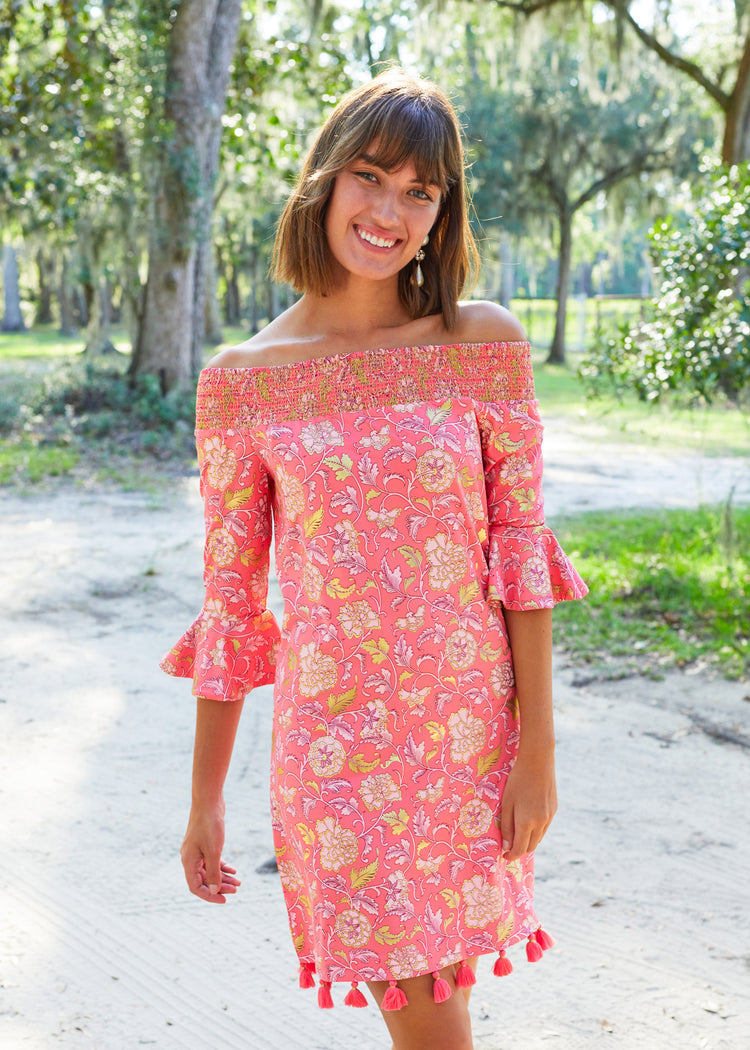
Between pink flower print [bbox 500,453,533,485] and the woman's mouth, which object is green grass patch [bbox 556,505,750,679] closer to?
pink flower print [bbox 500,453,533,485]

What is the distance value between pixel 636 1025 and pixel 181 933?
4.05ft

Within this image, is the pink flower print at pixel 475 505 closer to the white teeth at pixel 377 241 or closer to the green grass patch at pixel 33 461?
the white teeth at pixel 377 241

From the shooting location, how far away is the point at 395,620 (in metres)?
1.68

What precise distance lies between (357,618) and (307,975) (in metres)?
0.61

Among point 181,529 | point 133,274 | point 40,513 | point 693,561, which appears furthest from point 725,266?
point 133,274

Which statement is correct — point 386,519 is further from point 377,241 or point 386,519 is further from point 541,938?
point 541,938

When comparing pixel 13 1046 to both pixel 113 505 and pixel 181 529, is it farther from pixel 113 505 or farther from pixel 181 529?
pixel 113 505

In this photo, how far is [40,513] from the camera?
8422 mm

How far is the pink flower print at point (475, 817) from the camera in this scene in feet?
5.66

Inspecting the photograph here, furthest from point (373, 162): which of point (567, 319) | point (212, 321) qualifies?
point (567, 319)

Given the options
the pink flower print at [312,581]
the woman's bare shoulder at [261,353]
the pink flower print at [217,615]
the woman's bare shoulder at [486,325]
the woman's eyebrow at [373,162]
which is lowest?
the pink flower print at [217,615]

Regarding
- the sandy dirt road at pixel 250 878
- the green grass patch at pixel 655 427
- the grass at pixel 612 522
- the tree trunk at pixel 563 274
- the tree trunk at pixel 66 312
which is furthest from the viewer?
the tree trunk at pixel 66 312

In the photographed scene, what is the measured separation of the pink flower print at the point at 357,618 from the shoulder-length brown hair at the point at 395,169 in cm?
49

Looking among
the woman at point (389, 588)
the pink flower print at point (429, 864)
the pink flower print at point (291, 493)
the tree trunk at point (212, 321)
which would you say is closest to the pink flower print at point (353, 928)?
the woman at point (389, 588)
